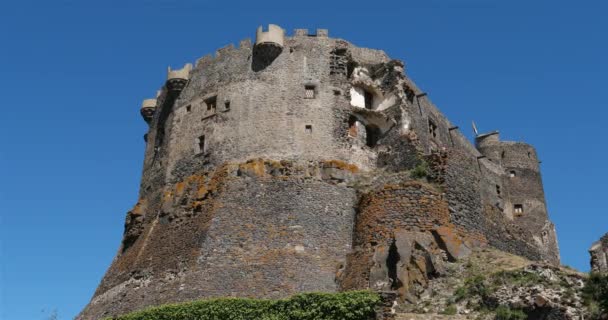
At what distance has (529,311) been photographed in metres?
25.6

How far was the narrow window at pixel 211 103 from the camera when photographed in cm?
3975

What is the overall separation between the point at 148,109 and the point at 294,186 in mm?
13433

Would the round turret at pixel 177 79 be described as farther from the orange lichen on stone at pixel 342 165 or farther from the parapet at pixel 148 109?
the orange lichen on stone at pixel 342 165

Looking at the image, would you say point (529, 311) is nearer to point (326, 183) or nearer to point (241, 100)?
point (326, 183)

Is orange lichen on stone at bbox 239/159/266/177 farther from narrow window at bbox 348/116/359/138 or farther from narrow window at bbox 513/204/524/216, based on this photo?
narrow window at bbox 513/204/524/216

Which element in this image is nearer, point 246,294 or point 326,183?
point 246,294

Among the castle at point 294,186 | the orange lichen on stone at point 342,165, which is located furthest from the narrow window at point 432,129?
the orange lichen on stone at point 342,165

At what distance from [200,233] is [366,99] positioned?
11.9 m

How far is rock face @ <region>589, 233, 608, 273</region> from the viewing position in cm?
3098

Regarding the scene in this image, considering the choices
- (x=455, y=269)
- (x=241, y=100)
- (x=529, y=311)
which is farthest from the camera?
(x=241, y=100)

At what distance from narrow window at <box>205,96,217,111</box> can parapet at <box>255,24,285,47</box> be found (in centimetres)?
352

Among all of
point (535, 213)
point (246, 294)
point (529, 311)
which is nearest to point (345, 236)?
point (246, 294)

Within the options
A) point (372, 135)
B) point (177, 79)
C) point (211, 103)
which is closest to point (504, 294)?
point (372, 135)

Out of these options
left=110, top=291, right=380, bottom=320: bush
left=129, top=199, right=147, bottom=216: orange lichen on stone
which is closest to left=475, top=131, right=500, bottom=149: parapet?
left=129, top=199, right=147, bottom=216: orange lichen on stone
